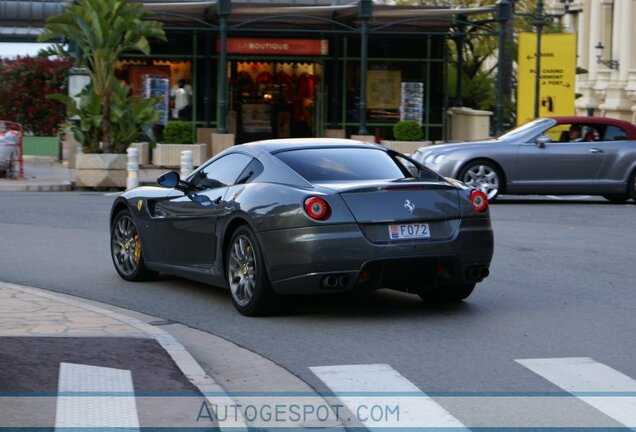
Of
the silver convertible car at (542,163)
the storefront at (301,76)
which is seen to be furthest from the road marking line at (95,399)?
the storefront at (301,76)

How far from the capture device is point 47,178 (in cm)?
2673

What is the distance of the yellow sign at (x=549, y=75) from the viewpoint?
32531mm

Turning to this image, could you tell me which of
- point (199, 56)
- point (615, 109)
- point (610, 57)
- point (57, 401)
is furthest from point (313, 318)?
point (610, 57)

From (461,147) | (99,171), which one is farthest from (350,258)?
(99,171)

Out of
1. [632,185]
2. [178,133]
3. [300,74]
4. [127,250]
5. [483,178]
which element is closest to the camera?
[127,250]

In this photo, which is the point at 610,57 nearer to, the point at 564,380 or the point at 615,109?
the point at 615,109

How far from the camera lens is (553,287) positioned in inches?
469

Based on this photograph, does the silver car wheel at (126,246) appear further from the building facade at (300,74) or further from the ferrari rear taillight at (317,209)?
the building facade at (300,74)

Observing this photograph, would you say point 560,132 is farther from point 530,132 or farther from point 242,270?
point 242,270

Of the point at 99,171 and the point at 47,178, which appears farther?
the point at 47,178

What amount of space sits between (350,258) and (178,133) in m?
19.5

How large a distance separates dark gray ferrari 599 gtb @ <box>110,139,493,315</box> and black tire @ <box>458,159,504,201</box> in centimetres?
1062

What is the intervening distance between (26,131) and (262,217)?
27.1 metres

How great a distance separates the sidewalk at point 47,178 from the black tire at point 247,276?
583 inches
